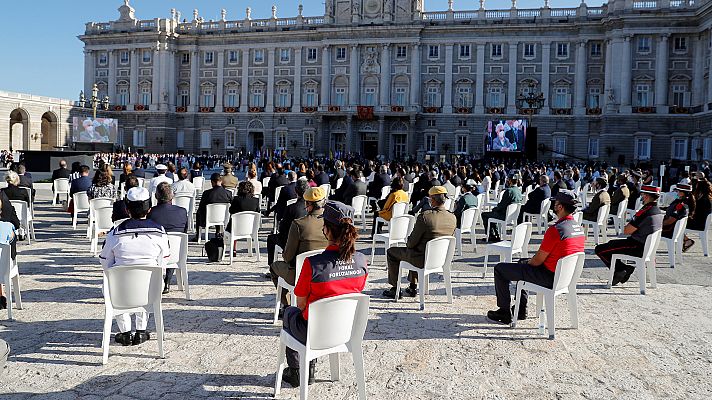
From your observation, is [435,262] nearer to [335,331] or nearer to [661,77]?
[335,331]

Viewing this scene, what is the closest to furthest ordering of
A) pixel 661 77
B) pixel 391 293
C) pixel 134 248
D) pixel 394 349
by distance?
pixel 134 248 → pixel 394 349 → pixel 391 293 → pixel 661 77

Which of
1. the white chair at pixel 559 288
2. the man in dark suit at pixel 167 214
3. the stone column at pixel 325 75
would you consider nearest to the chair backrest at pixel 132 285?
the man in dark suit at pixel 167 214

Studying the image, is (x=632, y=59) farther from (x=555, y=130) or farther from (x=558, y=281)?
(x=558, y=281)

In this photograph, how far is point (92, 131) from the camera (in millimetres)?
43000

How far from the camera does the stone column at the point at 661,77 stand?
4872 cm

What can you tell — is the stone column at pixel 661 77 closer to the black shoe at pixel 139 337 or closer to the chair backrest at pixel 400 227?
the chair backrest at pixel 400 227

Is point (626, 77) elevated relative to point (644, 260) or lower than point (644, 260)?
elevated

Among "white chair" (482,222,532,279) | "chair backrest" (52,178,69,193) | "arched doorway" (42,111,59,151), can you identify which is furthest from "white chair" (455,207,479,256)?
"arched doorway" (42,111,59,151)

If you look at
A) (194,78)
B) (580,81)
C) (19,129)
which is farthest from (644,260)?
(19,129)

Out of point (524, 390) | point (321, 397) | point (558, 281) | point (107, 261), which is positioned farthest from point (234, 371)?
point (558, 281)

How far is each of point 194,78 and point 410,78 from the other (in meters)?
21.3

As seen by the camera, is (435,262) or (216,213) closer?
(435,262)

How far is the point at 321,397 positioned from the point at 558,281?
3.09 meters

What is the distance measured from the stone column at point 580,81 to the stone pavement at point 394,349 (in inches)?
1784
